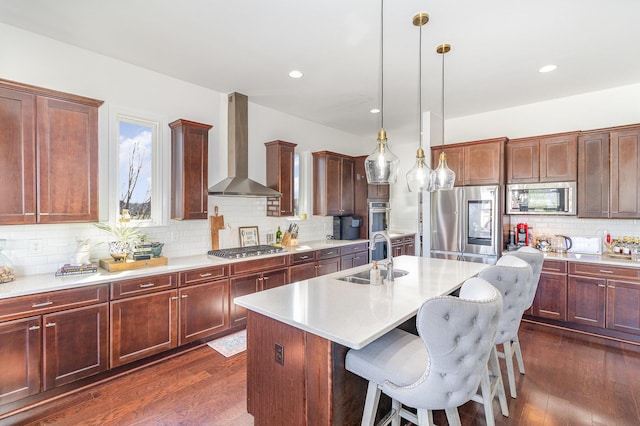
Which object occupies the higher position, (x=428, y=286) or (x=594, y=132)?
(x=594, y=132)

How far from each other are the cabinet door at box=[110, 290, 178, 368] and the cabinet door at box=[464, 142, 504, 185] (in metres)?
4.16

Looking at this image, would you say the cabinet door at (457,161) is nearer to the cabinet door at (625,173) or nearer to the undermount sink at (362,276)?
the cabinet door at (625,173)

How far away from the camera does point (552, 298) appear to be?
3.79 metres

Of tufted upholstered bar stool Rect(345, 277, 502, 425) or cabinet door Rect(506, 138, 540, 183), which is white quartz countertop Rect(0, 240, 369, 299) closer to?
tufted upholstered bar stool Rect(345, 277, 502, 425)

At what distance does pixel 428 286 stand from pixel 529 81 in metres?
3.00

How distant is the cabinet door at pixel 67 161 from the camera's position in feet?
8.18

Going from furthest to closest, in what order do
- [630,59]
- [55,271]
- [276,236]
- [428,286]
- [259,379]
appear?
[276,236] < [630,59] < [55,271] < [428,286] < [259,379]

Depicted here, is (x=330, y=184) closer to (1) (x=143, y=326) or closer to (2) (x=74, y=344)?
(1) (x=143, y=326)

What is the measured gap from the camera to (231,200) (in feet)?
13.6

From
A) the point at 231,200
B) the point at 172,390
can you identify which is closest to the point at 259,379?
the point at 172,390

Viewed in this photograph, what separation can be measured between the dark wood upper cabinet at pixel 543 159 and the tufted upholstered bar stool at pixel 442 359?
332 centimetres

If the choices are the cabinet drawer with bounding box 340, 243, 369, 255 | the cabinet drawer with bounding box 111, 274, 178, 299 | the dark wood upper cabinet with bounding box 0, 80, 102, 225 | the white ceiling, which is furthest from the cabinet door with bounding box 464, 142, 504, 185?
the dark wood upper cabinet with bounding box 0, 80, 102, 225

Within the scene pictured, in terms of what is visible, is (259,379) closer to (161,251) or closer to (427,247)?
(161,251)

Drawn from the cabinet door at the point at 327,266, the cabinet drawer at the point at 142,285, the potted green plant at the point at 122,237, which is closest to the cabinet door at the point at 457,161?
the cabinet door at the point at 327,266
